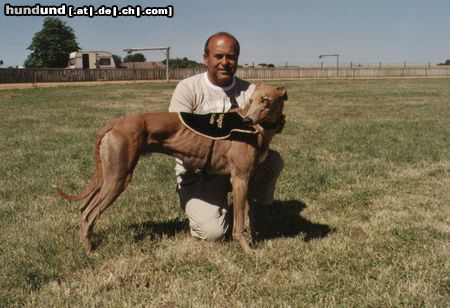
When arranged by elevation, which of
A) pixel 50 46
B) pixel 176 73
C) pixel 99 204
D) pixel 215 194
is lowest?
pixel 215 194

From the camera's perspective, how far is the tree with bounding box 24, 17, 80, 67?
72.7m

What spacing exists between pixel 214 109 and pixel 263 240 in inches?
58.0

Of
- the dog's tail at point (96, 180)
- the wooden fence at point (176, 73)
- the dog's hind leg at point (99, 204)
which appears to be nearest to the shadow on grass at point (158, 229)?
the dog's hind leg at point (99, 204)

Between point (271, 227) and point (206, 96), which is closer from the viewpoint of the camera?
point (206, 96)

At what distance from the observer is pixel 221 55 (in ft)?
14.5

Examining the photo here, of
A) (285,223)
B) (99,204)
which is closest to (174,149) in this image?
(99,204)

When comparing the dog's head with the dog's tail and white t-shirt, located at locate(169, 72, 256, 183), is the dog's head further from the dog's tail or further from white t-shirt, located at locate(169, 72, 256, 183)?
the dog's tail

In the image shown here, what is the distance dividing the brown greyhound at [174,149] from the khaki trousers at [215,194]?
0.47 meters

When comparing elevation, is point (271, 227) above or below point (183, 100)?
below

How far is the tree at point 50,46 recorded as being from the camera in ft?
238

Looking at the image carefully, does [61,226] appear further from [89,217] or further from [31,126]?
[31,126]

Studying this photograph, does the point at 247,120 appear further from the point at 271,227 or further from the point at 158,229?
the point at 158,229

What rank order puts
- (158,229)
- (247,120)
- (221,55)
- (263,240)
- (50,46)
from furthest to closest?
(50,46)
(158,229)
(263,240)
(221,55)
(247,120)

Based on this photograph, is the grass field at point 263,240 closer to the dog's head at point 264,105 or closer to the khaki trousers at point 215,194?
the khaki trousers at point 215,194
